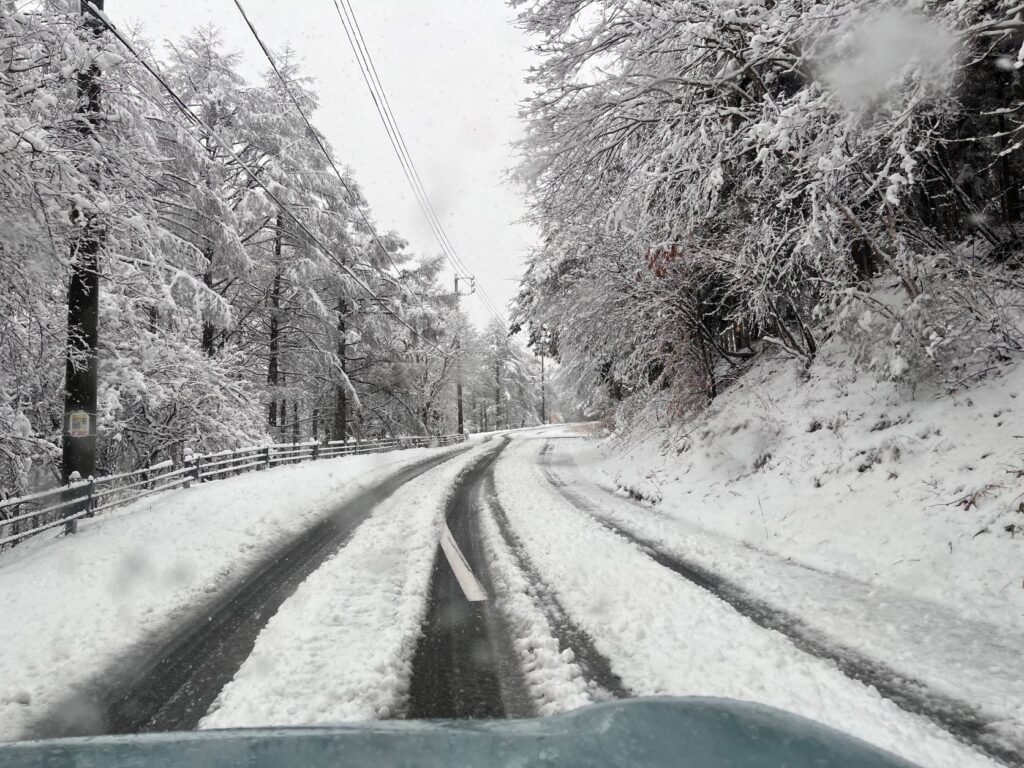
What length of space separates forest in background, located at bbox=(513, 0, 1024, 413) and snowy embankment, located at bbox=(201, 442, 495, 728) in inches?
218

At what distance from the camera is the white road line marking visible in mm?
4719

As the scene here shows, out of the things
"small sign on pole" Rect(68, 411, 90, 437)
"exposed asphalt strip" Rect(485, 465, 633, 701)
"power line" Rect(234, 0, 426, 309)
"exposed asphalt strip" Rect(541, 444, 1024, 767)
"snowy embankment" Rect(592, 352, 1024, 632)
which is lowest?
"exposed asphalt strip" Rect(541, 444, 1024, 767)

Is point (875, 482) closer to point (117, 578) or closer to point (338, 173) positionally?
point (117, 578)

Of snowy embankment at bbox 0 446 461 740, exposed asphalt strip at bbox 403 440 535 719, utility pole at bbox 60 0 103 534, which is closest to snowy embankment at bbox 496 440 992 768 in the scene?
exposed asphalt strip at bbox 403 440 535 719

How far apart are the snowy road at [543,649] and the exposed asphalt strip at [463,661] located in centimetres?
1

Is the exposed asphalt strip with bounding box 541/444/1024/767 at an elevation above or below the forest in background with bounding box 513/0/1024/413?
below

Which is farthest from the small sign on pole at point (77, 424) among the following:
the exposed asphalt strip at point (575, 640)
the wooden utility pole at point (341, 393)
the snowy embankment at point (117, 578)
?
the wooden utility pole at point (341, 393)

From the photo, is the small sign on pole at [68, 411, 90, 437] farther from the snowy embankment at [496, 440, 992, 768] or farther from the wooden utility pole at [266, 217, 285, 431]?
the wooden utility pole at [266, 217, 285, 431]

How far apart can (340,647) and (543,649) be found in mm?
1341

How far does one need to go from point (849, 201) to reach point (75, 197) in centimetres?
915

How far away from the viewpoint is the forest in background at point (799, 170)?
5.29 meters

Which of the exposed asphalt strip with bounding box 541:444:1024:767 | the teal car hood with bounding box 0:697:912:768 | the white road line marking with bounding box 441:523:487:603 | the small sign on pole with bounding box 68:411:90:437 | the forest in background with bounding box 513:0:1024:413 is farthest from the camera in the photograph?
the small sign on pole with bounding box 68:411:90:437

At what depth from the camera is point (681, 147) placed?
7625mm

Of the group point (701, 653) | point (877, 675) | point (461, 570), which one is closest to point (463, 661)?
point (701, 653)
